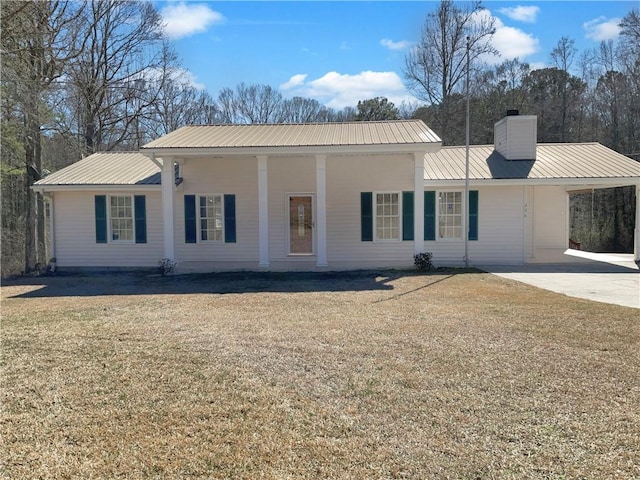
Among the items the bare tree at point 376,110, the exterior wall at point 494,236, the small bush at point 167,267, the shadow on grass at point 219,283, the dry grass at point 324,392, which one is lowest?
the dry grass at point 324,392

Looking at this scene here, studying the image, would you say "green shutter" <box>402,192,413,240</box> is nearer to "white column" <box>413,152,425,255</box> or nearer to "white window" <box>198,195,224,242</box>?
"white column" <box>413,152,425,255</box>

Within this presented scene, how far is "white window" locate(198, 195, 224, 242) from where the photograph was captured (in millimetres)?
13219

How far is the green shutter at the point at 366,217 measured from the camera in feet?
42.1

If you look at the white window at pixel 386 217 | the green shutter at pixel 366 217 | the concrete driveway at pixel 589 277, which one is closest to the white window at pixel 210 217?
the green shutter at pixel 366 217

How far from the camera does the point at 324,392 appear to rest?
3.88 metres

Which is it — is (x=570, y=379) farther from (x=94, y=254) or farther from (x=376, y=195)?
(x=94, y=254)

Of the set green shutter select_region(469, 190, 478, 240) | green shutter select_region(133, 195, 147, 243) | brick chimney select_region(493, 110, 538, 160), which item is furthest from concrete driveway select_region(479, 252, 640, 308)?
green shutter select_region(133, 195, 147, 243)

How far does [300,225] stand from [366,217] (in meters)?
1.97

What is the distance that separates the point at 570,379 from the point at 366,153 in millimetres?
8213

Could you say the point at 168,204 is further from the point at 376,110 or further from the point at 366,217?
the point at 376,110

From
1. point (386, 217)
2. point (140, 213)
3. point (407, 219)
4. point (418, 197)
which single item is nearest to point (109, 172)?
point (140, 213)

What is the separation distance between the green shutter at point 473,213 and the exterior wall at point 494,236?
0.11m

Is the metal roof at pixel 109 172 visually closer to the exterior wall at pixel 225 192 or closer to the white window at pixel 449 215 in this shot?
the exterior wall at pixel 225 192

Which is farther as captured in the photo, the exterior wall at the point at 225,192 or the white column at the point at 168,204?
the exterior wall at the point at 225,192
